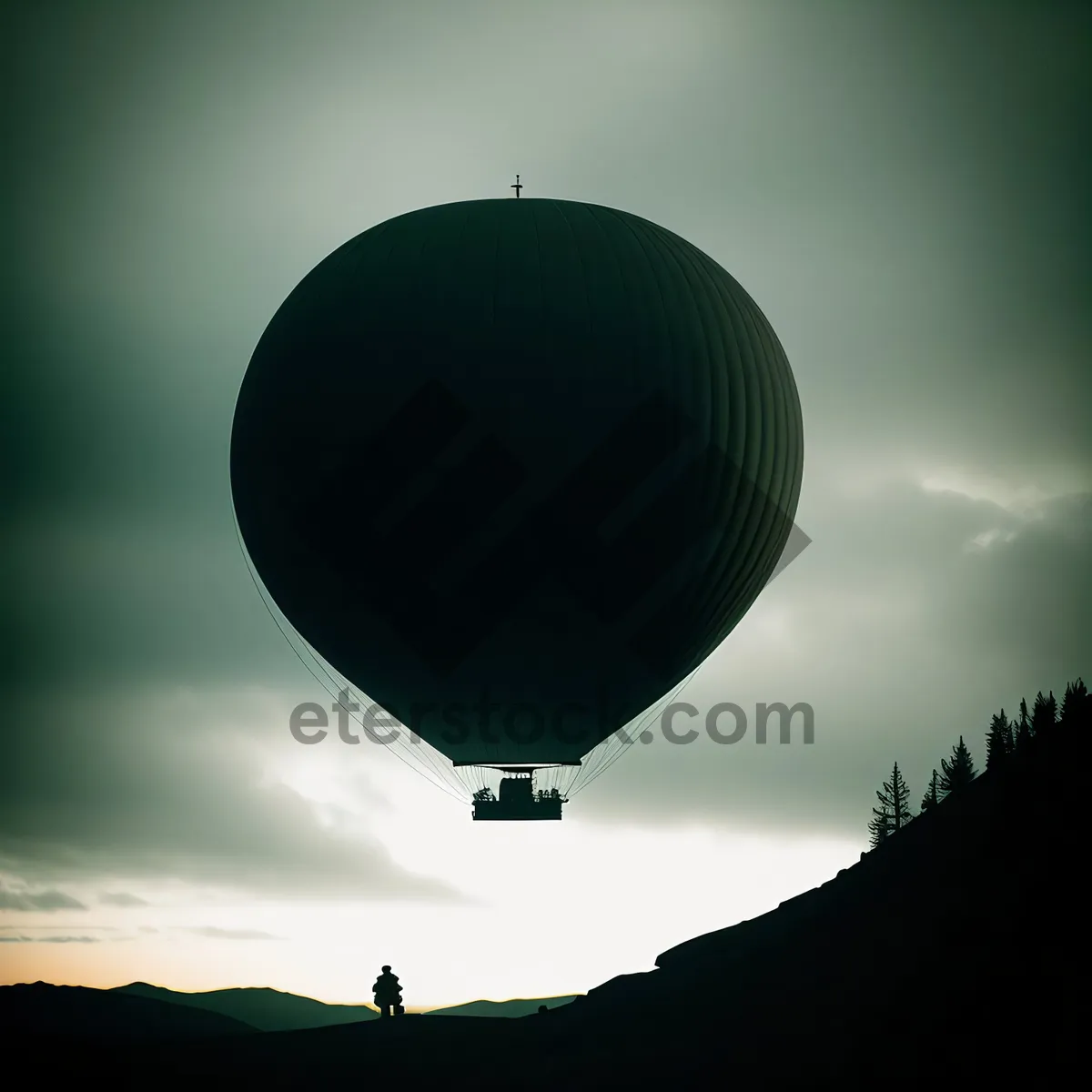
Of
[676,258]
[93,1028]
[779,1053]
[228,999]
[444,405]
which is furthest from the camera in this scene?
[228,999]

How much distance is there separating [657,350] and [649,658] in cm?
777

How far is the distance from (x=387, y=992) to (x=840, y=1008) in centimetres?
1087

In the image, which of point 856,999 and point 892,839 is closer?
point 856,999

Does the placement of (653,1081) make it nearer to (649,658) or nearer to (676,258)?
(649,658)

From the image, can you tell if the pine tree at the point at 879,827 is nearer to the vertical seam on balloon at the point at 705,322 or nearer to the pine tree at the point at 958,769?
the pine tree at the point at 958,769

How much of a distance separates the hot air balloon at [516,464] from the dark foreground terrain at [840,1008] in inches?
242

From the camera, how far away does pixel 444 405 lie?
125 feet

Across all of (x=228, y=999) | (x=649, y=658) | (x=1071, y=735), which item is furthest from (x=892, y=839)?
(x=228, y=999)

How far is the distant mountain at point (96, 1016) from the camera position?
5922 cm

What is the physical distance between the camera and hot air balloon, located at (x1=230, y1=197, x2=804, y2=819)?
3812cm

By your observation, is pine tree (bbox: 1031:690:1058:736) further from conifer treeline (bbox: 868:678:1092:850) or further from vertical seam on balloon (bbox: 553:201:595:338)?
vertical seam on balloon (bbox: 553:201:595:338)

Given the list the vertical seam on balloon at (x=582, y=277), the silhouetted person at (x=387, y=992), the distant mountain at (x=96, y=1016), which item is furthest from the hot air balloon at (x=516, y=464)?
the distant mountain at (x=96, y=1016)

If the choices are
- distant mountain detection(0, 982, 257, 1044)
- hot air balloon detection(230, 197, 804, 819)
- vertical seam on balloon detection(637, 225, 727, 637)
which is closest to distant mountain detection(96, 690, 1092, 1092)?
hot air balloon detection(230, 197, 804, 819)

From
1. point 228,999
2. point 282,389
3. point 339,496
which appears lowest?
point 228,999
